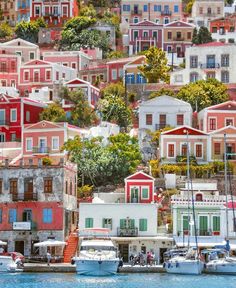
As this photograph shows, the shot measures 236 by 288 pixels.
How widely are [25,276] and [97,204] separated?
11.1 m

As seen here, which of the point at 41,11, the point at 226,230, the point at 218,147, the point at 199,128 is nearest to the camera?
the point at 226,230

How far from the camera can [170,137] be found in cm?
9800

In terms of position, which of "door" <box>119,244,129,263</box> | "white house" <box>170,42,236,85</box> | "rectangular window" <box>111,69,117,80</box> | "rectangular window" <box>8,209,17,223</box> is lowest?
"door" <box>119,244,129,263</box>

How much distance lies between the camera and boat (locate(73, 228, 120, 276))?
236 feet

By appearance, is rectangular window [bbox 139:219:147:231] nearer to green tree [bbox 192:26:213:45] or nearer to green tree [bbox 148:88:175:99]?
green tree [bbox 148:88:175:99]

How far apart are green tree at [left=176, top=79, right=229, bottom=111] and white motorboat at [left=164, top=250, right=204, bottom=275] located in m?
37.3

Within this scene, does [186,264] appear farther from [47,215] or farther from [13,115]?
[13,115]

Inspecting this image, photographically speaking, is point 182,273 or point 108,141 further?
point 108,141

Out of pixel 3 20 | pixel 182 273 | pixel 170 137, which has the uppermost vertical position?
pixel 3 20

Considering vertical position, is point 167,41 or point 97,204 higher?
point 167,41

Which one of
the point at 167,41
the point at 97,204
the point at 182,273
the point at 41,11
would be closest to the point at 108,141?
the point at 97,204

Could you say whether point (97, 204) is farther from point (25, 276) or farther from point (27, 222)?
point (25, 276)

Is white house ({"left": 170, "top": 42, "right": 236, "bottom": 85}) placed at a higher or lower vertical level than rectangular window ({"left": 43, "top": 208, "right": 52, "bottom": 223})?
higher

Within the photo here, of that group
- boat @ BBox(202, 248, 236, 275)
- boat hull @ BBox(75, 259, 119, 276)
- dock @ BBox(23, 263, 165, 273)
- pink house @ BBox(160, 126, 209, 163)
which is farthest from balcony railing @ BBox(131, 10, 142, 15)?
boat hull @ BBox(75, 259, 119, 276)
